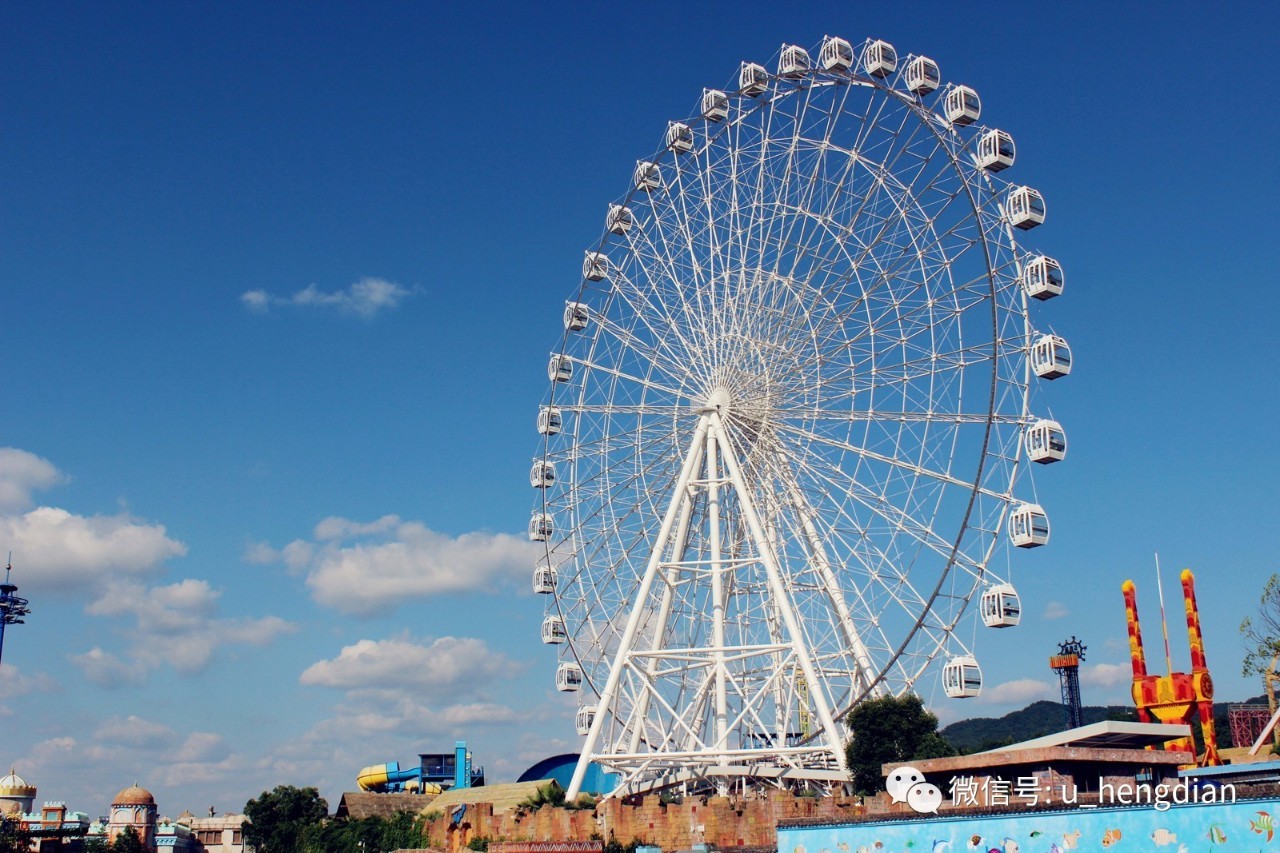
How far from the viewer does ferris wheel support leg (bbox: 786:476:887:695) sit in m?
55.9

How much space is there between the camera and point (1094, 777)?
47.2 meters

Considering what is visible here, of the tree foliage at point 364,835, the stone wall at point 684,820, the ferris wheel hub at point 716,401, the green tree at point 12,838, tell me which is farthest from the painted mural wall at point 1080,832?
the green tree at point 12,838

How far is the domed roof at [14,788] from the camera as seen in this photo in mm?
129250

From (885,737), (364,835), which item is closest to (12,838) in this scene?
(364,835)

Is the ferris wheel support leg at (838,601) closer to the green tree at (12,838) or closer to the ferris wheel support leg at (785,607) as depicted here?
the ferris wheel support leg at (785,607)

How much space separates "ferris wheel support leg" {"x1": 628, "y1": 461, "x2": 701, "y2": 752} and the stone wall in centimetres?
393

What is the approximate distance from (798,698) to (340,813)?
5166 centimetres

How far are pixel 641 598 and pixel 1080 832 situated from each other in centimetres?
2985

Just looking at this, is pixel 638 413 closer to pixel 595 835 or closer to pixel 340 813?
pixel 595 835

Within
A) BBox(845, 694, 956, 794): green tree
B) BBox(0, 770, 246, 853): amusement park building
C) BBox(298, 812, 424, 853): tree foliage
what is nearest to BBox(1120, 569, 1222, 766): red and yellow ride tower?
BBox(845, 694, 956, 794): green tree

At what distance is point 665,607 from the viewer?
6153cm

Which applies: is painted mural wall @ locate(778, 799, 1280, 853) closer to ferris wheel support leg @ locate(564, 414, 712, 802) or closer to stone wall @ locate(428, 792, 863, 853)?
stone wall @ locate(428, 792, 863, 853)

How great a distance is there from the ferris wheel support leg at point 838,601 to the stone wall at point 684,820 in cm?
562

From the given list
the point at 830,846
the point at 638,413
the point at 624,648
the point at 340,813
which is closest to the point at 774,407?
the point at 638,413
